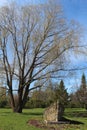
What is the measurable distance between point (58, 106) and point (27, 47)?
1487 centimetres

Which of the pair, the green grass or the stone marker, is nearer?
the green grass

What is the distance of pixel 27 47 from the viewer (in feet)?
107

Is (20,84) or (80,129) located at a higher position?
(20,84)

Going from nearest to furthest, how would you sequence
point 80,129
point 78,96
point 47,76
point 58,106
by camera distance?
point 80,129, point 58,106, point 47,76, point 78,96

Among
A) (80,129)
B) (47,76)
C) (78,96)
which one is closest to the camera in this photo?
(80,129)

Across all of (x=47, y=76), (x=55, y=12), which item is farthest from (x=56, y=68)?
(x=55, y=12)

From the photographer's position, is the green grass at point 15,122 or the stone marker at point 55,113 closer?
the green grass at point 15,122

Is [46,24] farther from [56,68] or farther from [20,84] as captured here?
[20,84]

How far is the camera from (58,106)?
1866 cm

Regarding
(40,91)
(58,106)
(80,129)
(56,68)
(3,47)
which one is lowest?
(80,129)

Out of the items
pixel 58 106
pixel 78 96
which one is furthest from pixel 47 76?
pixel 78 96

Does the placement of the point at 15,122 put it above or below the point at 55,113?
below

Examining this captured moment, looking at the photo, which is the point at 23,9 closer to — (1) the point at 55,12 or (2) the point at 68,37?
(1) the point at 55,12

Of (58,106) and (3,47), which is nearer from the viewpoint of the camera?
(58,106)
